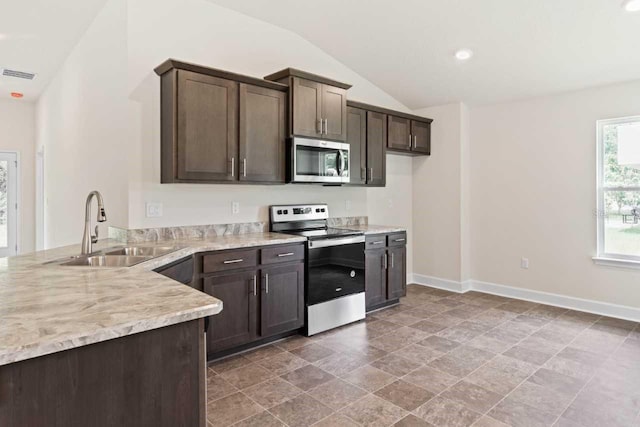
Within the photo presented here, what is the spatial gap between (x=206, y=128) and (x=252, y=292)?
134cm

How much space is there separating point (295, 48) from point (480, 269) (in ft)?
11.7

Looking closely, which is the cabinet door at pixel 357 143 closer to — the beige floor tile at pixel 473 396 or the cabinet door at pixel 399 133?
the cabinet door at pixel 399 133

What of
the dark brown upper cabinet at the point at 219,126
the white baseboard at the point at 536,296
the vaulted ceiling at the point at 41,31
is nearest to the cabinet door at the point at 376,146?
the dark brown upper cabinet at the point at 219,126

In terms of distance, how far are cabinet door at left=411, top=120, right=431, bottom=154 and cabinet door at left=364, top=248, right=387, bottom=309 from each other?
5.39 ft

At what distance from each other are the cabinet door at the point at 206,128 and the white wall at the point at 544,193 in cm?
337

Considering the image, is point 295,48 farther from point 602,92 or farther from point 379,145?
point 602,92

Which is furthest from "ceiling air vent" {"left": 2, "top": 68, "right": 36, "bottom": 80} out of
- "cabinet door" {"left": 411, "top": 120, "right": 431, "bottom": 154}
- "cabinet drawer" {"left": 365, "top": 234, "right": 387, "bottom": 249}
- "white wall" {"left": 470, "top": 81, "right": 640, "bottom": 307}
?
"white wall" {"left": 470, "top": 81, "right": 640, "bottom": 307}

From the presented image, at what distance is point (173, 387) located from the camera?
1.29m

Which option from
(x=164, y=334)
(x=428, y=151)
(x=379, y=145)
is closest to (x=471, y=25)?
(x=379, y=145)

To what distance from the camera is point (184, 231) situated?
11.1 ft

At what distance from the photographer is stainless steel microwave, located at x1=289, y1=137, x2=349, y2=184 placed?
11.8 feet

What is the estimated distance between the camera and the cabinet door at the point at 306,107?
11.8 ft

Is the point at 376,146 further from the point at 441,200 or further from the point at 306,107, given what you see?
the point at 441,200

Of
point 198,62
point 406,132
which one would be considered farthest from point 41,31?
point 406,132
